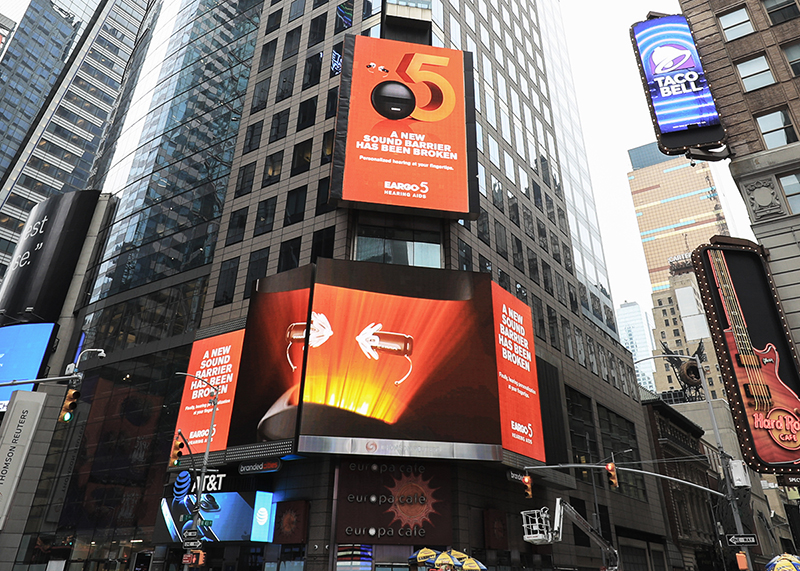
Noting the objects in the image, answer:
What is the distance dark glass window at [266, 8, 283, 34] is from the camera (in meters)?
53.6

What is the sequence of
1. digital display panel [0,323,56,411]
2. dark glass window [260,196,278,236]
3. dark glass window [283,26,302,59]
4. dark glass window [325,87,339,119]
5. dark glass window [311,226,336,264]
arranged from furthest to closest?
digital display panel [0,323,56,411] < dark glass window [283,26,302,59] < dark glass window [325,87,339,119] < dark glass window [260,196,278,236] < dark glass window [311,226,336,264]

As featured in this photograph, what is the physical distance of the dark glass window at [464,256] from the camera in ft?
130

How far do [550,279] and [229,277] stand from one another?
29.5 metres


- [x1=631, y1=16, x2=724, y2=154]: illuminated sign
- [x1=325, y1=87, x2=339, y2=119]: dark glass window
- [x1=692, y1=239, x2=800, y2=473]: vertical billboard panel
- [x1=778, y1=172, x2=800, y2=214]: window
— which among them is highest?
[x1=325, y1=87, x2=339, y2=119]: dark glass window

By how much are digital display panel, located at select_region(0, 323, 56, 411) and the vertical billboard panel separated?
57015 mm

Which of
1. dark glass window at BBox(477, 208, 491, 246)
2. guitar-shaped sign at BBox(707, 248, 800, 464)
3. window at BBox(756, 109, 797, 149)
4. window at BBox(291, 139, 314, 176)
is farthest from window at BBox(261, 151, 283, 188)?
guitar-shaped sign at BBox(707, 248, 800, 464)

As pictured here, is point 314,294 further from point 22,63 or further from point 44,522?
point 22,63

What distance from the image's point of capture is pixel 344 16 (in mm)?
47656

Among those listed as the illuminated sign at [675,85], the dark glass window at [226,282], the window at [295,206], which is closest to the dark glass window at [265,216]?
the window at [295,206]

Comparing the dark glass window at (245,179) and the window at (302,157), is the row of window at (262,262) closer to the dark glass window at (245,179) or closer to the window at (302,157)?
the window at (302,157)

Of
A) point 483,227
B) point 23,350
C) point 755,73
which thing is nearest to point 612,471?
point 755,73

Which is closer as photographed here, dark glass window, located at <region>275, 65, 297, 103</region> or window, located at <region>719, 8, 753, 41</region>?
window, located at <region>719, 8, 753, 41</region>

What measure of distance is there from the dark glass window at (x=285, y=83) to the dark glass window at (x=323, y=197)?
1159cm

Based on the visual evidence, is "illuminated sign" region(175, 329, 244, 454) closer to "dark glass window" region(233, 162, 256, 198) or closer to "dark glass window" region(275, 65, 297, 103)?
"dark glass window" region(233, 162, 256, 198)
